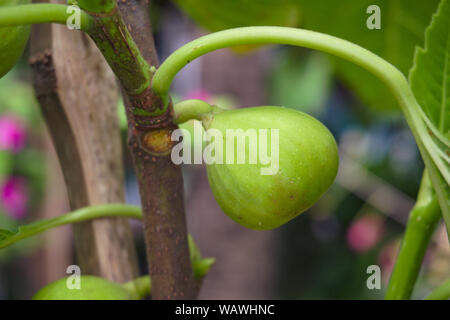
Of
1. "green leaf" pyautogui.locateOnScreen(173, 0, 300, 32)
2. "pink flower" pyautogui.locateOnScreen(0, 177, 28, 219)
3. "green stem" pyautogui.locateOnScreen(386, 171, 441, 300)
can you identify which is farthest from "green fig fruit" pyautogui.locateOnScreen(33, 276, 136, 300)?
"pink flower" pyautogui.locateOnScreen(0, 177, 28, 219)

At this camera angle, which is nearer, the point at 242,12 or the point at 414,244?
the point at 414,244

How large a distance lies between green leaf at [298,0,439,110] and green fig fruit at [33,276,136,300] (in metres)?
0.48

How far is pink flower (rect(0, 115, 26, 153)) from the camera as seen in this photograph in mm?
1604

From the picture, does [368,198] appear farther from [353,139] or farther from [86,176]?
[86,176]

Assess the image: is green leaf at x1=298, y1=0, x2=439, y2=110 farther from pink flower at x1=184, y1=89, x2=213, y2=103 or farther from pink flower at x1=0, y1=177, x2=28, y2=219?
pink flower at x1=0, y1=177, x2=28, y2=219

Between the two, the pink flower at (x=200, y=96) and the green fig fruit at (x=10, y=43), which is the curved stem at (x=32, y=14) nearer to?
the green fig fruit at (x=10, y=43)

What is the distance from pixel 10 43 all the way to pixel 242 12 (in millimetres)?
482

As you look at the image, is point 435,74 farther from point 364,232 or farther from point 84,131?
point 364,232

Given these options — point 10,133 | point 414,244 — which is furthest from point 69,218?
point 10,133

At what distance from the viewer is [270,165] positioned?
1.20 feet

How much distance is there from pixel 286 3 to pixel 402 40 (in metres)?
0.17

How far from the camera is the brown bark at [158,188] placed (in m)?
0.39

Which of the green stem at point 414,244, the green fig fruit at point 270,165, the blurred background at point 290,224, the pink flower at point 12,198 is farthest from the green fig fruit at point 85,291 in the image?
the pink flower at point 12,198

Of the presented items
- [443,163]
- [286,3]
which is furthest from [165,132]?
[286,3]
